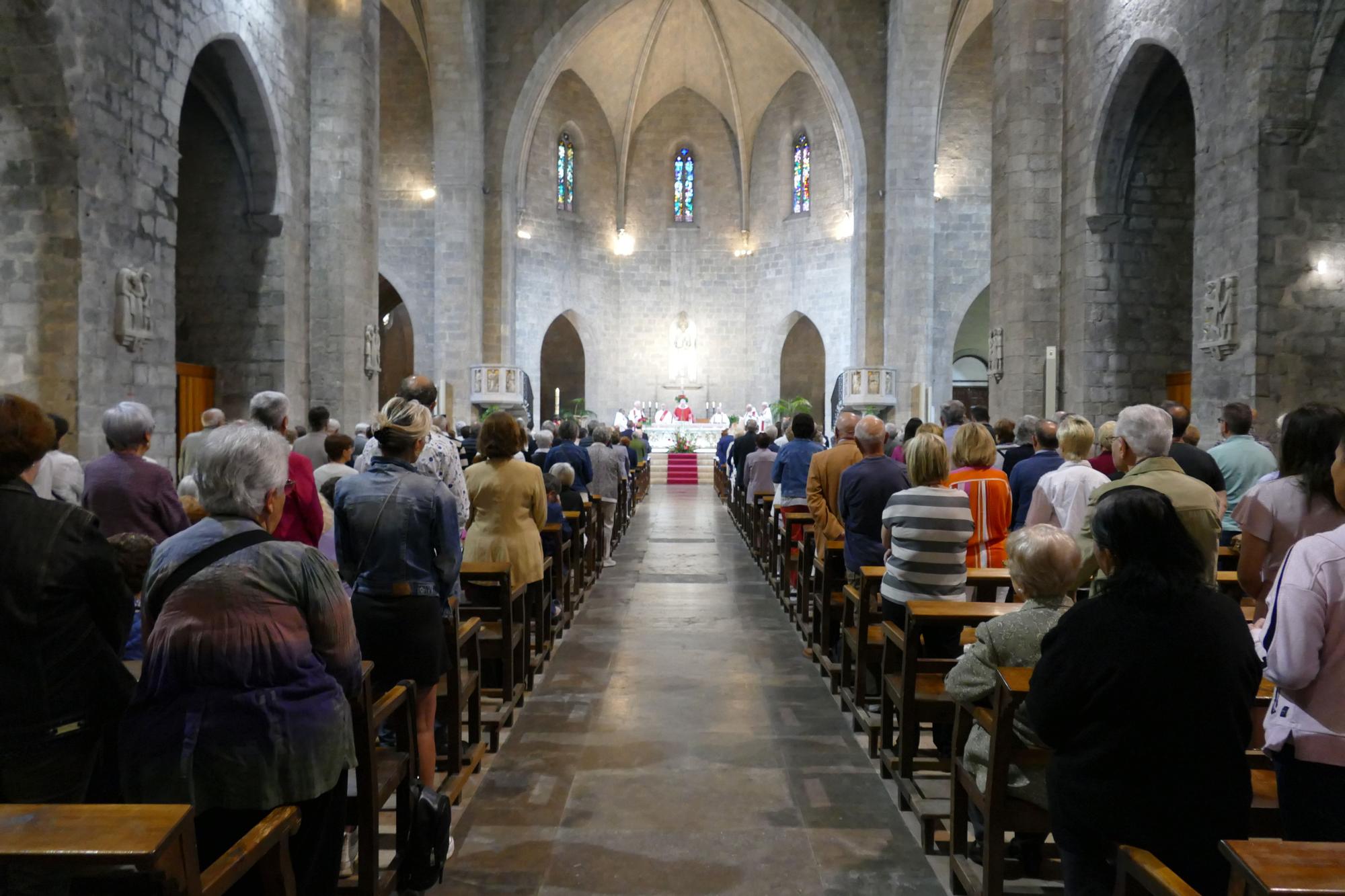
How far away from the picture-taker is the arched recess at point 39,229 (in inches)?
257

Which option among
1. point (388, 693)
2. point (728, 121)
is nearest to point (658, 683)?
point (388, 693)

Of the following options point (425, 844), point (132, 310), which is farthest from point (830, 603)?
point (132, 310)

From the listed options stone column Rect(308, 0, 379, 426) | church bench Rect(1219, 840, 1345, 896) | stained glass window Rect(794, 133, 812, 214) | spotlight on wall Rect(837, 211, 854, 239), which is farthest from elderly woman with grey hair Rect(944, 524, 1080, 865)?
stained glass window Rect(794, 133, 812, 214)

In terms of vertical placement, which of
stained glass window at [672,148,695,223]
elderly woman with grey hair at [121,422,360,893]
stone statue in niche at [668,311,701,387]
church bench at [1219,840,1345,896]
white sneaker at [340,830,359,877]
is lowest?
white sneaker at [340,830,359,877]

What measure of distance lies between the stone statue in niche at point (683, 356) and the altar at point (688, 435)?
3.15 metres

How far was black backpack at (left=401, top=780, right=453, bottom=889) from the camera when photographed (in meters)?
2.72

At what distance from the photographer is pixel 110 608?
228 centimetres

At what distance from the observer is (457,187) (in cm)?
1884

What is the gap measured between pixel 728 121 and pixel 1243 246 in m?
20.6

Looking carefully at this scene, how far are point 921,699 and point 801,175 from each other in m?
23.3

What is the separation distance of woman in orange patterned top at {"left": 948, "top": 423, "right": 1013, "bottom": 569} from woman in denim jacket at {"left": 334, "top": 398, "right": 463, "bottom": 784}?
8.32 feet

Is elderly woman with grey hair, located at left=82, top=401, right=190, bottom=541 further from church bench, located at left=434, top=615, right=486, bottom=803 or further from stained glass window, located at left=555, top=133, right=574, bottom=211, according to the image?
stained glass window, located at left=555, top=133, right=574, bottom=211

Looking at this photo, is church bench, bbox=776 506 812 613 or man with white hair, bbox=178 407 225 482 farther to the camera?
church bench, bbox=776 506 812 613

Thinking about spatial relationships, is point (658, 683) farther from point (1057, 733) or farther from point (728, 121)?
point (728, 121)
